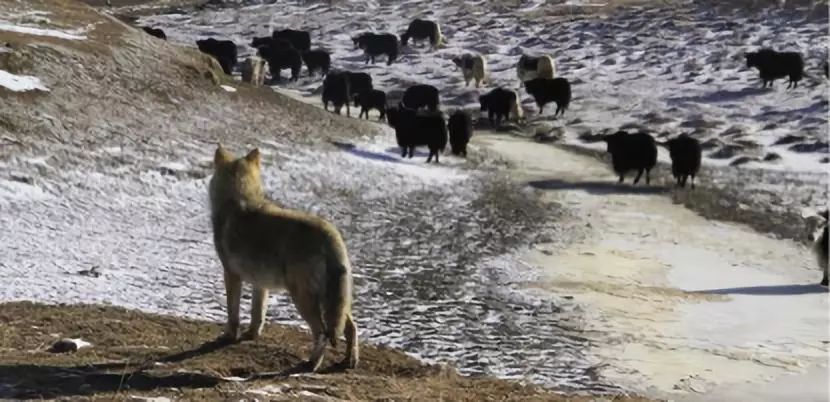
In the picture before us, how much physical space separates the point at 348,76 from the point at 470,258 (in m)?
18.2

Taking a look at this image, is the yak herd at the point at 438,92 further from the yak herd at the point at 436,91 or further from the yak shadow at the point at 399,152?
the yak shadow at the point at 399,152

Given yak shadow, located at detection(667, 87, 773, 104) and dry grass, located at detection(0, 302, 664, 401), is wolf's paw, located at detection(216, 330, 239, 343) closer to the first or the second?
dry grass, located at detection(0, 302, 664, 401)

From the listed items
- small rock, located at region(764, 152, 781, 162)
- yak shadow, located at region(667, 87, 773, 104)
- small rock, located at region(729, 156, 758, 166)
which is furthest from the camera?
yak shadow, located at region(667, 87, 773, 104)

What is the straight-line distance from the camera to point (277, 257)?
26.7 feet

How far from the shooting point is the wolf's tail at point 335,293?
7910mm

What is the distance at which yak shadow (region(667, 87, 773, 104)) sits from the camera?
3406cm

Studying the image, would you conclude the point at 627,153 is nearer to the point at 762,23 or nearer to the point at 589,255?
the point at 589,255

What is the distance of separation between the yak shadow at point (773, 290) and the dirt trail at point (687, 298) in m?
0.02

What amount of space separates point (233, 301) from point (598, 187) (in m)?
14.3

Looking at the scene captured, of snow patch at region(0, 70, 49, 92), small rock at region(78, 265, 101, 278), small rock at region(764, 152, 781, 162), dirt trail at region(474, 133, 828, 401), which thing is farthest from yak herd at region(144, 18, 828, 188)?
small rock at region(78, 265, 101, 278)

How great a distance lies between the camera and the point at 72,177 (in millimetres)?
16000

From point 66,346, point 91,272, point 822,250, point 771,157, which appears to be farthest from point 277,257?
point 771,157

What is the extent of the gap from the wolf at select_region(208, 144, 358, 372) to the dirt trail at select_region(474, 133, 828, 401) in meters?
3.09

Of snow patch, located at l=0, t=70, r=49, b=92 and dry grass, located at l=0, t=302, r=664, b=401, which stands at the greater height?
dry grass, located at l=0, t=302, r=664, b=401
